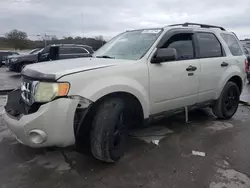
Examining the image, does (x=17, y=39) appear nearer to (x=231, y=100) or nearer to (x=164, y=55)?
(x=231, y=100)

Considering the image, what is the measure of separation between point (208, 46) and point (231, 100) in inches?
54.2

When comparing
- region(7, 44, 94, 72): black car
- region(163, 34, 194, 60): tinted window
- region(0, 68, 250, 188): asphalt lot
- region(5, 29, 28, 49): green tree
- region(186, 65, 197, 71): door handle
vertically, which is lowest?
region(0, 68, 250, 188): asphalt lot

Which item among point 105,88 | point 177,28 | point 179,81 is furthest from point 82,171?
point 177,28

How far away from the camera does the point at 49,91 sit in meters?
2.82

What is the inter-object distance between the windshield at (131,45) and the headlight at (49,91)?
1284 mm

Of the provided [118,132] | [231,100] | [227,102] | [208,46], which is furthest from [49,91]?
[231,100]

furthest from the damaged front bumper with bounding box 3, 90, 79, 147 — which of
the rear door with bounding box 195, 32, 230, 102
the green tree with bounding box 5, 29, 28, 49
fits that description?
the green tree with bounding box 5, 29, 28, 49

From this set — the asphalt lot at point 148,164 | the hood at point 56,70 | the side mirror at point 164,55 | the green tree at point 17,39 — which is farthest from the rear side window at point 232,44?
the green tree at point 17,39

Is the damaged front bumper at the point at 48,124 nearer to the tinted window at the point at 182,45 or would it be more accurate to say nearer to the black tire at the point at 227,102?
the tinted window at the point at 182,45

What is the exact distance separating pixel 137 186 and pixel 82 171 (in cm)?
74

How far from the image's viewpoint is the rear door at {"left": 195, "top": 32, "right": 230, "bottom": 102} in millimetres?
4547

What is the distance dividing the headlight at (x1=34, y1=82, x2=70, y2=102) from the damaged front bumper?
0.21ft

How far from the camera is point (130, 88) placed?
335 centimetres

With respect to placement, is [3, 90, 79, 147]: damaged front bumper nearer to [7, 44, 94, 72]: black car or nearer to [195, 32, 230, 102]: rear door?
[195, 32, 230, 102]: rear door
